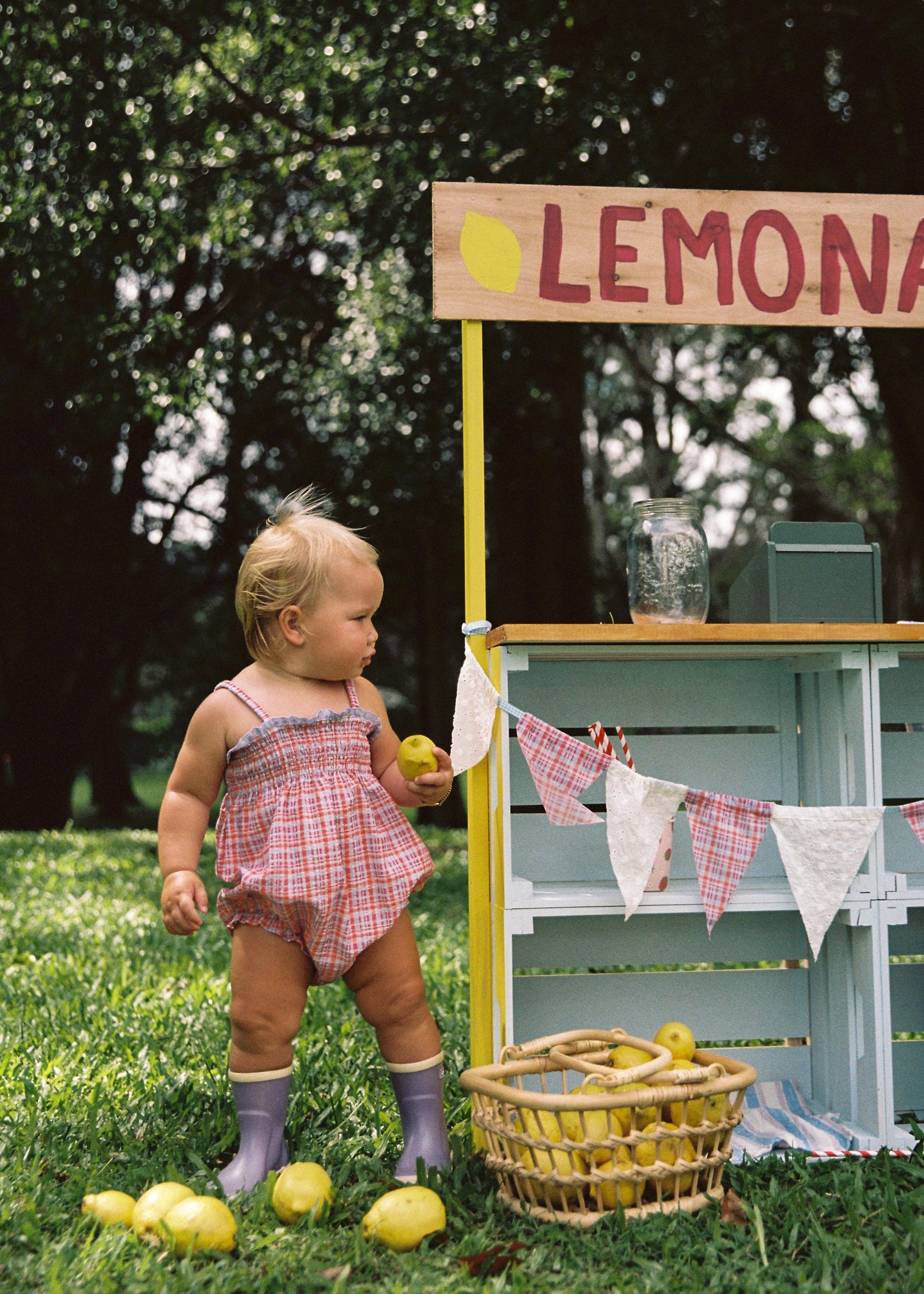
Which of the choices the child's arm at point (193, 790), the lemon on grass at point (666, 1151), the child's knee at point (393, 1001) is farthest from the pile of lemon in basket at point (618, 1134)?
the child's arm at point (193, 790)

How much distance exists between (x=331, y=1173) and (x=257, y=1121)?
0.23 meters

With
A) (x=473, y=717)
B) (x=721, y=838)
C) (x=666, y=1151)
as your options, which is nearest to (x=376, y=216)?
(x=473, y=717)

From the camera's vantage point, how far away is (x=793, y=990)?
3.38 metres

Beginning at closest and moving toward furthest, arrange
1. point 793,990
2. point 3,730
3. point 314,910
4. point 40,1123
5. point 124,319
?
point 314,910
point 40,1123
point 793,990
point 124,319
point 3,730

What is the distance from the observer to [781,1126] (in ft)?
9.90

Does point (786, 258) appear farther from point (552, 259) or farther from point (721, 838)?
point (721, 838)

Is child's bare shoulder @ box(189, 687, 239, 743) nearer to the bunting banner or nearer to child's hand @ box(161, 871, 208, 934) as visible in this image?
child's hand @ box(161, 871, 208, 934)

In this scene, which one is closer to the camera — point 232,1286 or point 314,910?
point 232,1286

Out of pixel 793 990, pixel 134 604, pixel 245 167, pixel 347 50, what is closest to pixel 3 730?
pixel 134 604

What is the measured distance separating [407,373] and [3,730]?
9.17 meters

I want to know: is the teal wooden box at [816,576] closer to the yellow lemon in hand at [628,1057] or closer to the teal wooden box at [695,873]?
the teal wooden box at [695,873]

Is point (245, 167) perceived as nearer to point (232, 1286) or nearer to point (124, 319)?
point (124, 319)

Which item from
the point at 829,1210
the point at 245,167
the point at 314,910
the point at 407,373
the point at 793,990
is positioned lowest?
the point at 829,1210

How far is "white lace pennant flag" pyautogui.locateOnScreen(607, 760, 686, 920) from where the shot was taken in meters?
2.71
